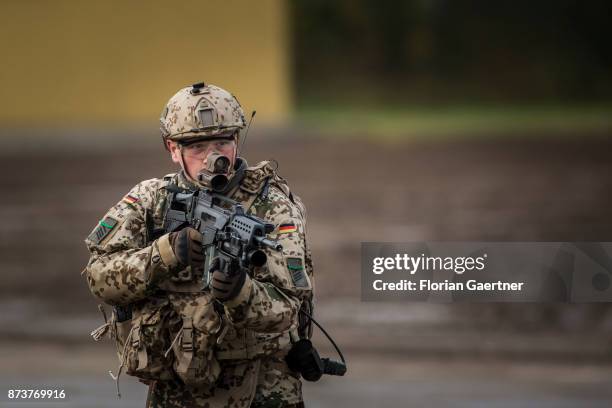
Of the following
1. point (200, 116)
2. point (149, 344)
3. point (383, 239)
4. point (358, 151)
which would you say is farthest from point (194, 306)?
point (358, 151)

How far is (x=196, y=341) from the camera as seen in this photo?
14.0ft

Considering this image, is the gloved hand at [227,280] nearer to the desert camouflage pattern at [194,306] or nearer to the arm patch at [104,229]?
the desert camouflage pattern at [194,306]

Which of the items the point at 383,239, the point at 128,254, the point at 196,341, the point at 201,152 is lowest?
Answer: the point at 196,341

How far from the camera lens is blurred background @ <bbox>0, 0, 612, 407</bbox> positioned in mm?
10047

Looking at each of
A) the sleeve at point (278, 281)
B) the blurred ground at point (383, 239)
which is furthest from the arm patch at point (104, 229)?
the blurred ground at point (383, 239)

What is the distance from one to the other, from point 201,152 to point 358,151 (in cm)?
1895

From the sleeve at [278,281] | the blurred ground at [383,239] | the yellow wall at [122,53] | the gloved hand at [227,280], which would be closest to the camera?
the gloved hand at [227,280]

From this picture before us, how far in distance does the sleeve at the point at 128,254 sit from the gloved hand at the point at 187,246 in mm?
21

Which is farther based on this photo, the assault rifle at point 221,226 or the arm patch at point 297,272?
the arm patch at point 297,272

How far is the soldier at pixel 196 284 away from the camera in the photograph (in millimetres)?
4145

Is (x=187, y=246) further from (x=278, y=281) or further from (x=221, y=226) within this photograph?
(x=278, y=281)

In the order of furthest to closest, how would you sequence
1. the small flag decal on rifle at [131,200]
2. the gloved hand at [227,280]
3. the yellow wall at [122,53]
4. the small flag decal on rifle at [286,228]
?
the yellow wall at [122,53]
the small flag decal on rifle at [131,200]
the small flag decal on rifle at [286,228]
the gloved hand at [227,280]

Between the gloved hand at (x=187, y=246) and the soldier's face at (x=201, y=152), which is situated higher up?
the soldier's face at (x=201, y=152)

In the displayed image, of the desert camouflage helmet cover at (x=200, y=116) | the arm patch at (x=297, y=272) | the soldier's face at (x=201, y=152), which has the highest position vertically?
the desert camouflage helmet cover at (x=200, y=116)
